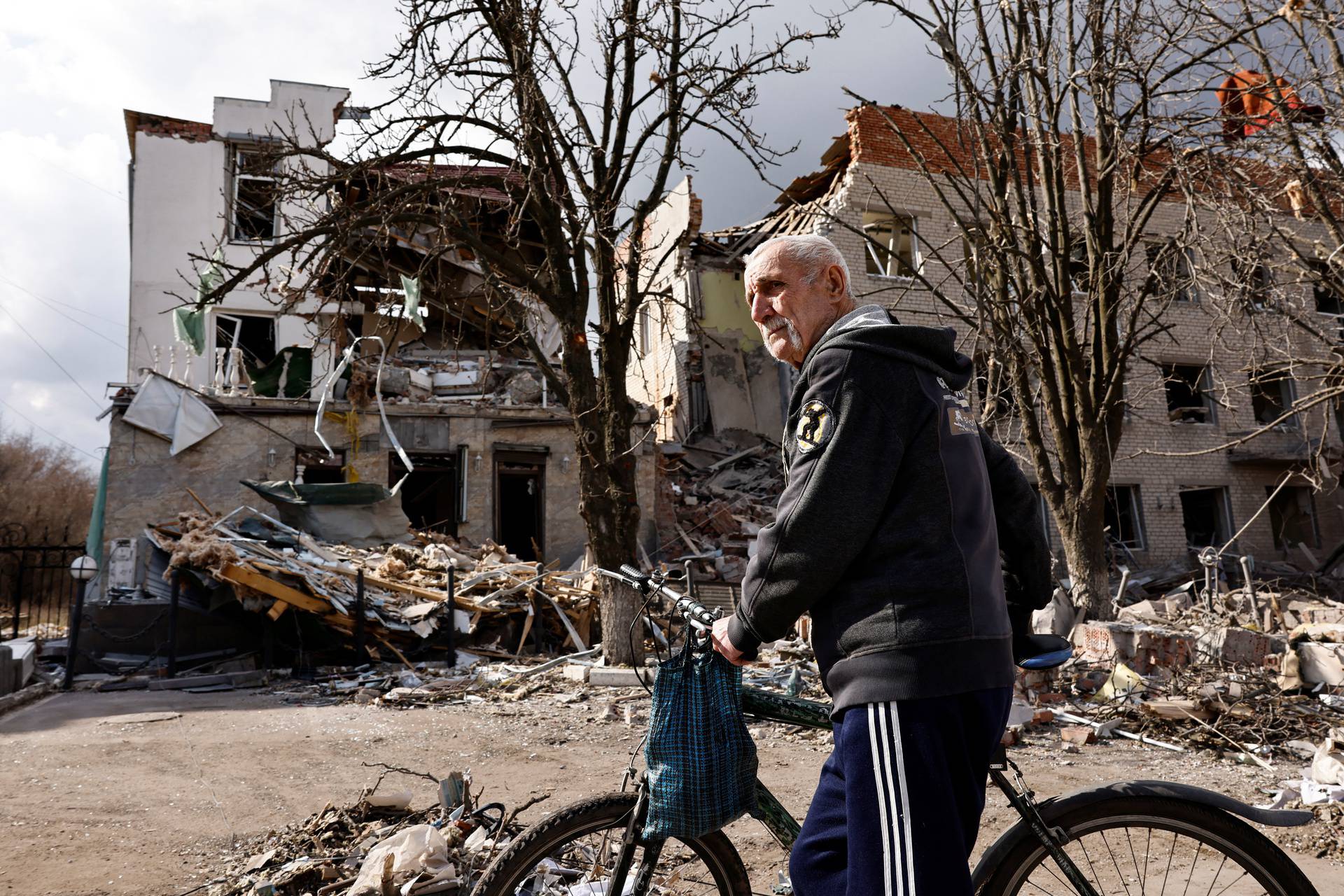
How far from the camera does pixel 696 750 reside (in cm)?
218

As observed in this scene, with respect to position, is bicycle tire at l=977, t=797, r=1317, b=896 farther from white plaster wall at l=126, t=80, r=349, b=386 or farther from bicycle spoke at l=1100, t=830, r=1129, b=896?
white plaster wall at l=126, t=80, r=349, b=386

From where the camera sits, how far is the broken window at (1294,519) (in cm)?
2369

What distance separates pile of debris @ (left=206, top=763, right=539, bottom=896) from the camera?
3.10m

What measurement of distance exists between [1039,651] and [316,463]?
16816mm

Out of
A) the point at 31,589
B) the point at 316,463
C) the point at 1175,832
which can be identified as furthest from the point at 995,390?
the point at 31,589

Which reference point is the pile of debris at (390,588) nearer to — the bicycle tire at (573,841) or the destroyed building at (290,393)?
the destroyed building at (290,393)

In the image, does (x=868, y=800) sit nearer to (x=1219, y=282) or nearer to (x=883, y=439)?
(x=883, y=439)

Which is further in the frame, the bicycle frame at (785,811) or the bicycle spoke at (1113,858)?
the bicycle spoke at (1113,858)

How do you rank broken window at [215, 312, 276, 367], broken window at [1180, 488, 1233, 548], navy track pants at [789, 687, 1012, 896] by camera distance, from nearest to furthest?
navy track pants at [789, 687, 1012, 896] → broken window at [215, 312, 276, 367] → broken window at [1180, 488, 1233, 548]

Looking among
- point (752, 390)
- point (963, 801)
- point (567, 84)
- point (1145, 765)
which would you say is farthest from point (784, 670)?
point (752, 390)

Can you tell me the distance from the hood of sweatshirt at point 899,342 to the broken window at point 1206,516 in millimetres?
24070

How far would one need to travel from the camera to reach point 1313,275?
30.0 feet

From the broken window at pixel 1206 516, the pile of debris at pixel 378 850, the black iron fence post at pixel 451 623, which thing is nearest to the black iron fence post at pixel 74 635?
the black iron fence post at pixel 451 623

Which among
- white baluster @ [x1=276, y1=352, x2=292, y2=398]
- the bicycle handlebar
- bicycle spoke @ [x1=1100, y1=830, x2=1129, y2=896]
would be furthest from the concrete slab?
white baluster @ [x1=276, y1=352, x2=292, y2=398]
